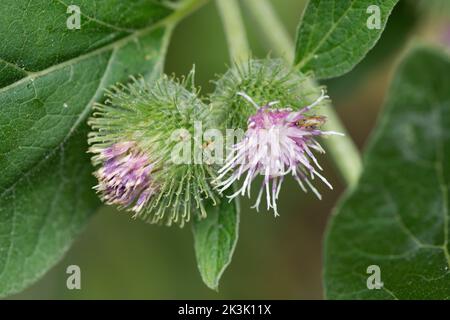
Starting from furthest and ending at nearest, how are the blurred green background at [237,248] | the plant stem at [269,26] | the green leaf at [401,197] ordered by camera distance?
1. the blurred green background at [237,248]
2. the plant stem at [269,26]
3. the green leaf at [401,197]

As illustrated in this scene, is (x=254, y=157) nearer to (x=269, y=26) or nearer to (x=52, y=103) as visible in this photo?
(x=52, y=103)

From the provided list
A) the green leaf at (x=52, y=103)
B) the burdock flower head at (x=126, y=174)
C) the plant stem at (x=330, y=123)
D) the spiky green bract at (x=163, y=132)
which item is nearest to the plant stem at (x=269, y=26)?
the plant stem at (x=330, y=123)

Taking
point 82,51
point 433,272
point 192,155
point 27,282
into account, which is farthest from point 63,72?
point 433,272

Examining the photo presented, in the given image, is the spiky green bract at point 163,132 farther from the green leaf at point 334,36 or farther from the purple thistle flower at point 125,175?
the green leaf at point 334,36

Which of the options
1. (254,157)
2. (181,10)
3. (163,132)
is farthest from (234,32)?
(254,157)

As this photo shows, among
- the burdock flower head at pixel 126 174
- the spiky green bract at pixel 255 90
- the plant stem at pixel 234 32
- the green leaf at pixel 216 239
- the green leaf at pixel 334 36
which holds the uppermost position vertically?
the plant stem at pixel 234 32

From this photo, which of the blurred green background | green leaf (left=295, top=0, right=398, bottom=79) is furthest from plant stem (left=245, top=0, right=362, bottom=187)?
the blurred green background
